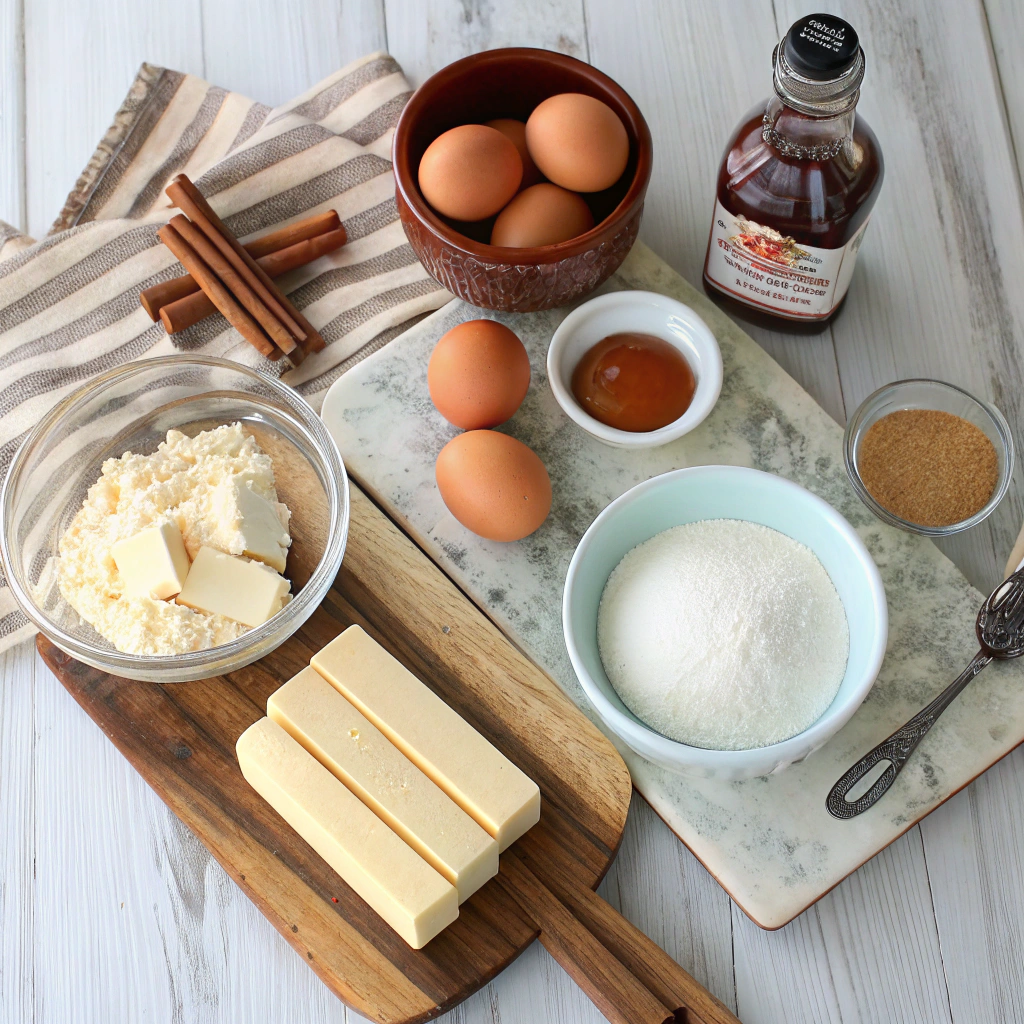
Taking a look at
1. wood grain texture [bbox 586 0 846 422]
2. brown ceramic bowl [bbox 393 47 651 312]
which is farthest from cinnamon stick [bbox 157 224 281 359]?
wood grain texture [bbox 586 0 846 422]

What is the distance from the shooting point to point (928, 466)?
4.25ft

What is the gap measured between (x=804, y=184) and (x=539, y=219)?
32cm

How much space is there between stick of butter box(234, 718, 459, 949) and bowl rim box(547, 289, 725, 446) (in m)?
0.52

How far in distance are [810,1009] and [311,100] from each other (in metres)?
1.44

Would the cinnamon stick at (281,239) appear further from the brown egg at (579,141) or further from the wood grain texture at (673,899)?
the wood grain texture at (673,899)

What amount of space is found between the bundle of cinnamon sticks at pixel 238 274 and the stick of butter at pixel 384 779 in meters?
0.50

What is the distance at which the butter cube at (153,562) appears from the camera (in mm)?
1148

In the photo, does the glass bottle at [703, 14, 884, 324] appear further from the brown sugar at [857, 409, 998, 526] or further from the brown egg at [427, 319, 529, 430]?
the brown egg at [427, 319, 529, 430]

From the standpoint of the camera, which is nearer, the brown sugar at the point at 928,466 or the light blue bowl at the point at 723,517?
the light blue bowl at the point at 723,517

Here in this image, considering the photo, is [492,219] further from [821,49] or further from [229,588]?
[229,588]

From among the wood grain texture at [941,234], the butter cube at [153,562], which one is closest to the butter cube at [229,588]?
the butter cube at [153,562]

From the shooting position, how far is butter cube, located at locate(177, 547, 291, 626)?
116cm

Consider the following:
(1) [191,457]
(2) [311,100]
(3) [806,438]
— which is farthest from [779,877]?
(2) [311,100]

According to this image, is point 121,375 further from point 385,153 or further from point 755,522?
point 755,522
